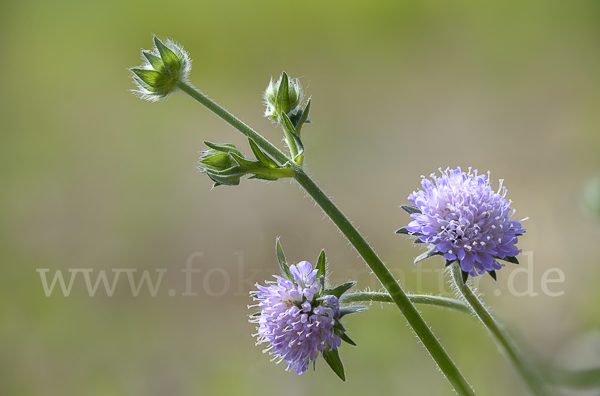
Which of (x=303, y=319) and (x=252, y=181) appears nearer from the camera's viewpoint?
(x=303, y=319)

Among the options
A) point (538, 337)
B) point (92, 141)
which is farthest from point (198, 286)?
point (538, 337)

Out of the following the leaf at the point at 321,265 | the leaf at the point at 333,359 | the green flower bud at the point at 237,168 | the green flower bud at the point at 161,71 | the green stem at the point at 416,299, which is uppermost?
the green flower bud at the point at 161,71

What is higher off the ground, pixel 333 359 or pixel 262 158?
pixel 262 158

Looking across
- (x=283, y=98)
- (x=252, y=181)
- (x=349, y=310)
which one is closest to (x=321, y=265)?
(x=349, y=310)

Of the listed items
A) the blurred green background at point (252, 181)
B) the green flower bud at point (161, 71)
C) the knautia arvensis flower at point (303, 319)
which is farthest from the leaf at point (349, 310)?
the blurred green background at point (252, 181)

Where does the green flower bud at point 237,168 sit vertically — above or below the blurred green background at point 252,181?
below

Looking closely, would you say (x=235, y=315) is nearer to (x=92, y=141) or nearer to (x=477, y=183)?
(x=92, y=141)

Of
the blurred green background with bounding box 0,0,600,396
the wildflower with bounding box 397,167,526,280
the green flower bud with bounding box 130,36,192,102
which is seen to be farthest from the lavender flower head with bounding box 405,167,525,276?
the blurred green background with bounding box 0,0,600,396

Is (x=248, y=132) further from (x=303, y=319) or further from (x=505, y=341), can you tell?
(x=505, y=341)

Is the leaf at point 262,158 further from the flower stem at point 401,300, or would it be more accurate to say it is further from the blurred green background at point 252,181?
the blurred green background at point 252,181
